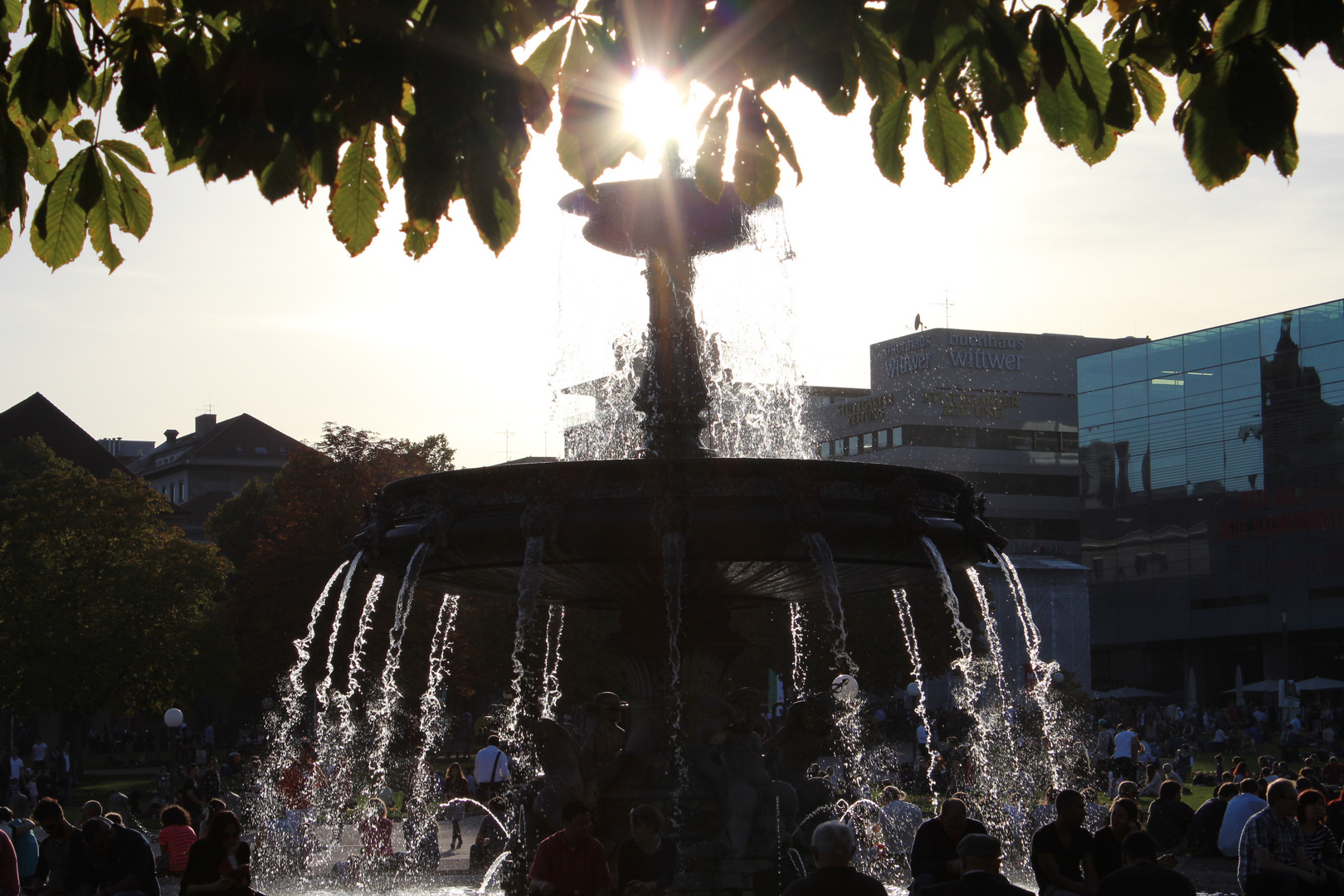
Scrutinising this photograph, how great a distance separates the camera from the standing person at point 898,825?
1359 centimetres

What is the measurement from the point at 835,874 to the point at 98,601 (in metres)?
36.9

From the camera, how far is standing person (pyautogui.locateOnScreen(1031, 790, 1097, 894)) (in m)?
7.34

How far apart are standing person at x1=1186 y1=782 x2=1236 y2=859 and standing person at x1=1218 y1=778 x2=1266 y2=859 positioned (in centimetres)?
45

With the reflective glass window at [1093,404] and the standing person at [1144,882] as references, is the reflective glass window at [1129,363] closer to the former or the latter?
the reflective glass window at [1093,404]

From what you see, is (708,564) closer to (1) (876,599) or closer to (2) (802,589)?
(2) (802,589)

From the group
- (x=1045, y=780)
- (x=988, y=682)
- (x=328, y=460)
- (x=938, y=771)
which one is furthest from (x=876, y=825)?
(x=988, y=682)

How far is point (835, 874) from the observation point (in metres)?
5.23

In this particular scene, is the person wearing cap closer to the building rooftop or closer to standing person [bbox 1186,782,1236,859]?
standing person [bbox 1186,782,1236,859]

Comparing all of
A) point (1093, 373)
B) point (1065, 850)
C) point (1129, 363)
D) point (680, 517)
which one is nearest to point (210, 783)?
point (680, 517)

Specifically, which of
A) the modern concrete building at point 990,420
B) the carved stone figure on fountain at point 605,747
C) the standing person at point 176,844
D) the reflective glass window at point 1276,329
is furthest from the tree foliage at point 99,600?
the modern concrete building at point 990,420

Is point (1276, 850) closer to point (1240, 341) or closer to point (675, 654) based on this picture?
point (675, 654)

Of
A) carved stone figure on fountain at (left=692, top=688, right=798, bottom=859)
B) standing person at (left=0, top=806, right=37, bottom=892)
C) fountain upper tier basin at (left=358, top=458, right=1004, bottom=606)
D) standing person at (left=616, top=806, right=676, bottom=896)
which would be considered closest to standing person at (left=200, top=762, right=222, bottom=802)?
standing person at (left=0, top=806, right=37, bottom=892)

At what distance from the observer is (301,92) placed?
345 centimetres

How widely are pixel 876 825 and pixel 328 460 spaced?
1312 inches
